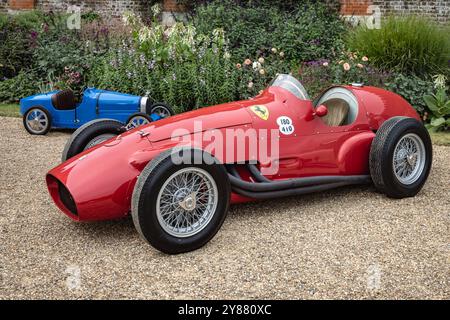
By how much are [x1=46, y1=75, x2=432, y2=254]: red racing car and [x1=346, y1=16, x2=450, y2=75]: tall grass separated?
3.13m

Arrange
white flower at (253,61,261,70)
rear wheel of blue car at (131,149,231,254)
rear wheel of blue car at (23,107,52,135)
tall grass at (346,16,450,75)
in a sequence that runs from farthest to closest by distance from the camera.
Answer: tall grass at (346,16,450,75), white flower at (253,61,261,70), rear wheel of blue car at (23,107,52,135), rear wheel of blue car at (131,149,231,254)

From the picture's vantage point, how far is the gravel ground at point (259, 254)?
3273 mm

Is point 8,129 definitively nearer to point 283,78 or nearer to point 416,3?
point 283,78

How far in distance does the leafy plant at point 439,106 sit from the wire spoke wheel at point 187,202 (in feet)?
15.5

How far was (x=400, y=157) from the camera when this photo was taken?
4793 millimetres

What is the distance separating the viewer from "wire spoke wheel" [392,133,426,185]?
4797 millimetres

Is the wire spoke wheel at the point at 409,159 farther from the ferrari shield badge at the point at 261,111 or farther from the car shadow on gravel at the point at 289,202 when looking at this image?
the ferrari shield badge at the point at 261,111

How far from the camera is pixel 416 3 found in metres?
12.2

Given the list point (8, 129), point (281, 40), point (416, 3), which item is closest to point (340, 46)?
point (281, 40)

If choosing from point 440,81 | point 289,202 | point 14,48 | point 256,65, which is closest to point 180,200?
point 289,202

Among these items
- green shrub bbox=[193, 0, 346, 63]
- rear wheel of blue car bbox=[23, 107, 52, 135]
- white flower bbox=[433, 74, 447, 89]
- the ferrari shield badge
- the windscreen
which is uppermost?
green shrub bbox=[193, 0, 346, 63]

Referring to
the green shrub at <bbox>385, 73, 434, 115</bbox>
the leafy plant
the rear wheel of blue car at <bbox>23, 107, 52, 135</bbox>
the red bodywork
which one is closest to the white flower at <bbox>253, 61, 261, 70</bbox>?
the green shrub at <bbox>385, 73, 434, 115</bbox>

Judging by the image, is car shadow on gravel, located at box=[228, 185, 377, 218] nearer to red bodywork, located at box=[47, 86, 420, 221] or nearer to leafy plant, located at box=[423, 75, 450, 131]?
red bodywork, located at box=[47, 86, 420, 221]

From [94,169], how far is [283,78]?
6.45 feet
